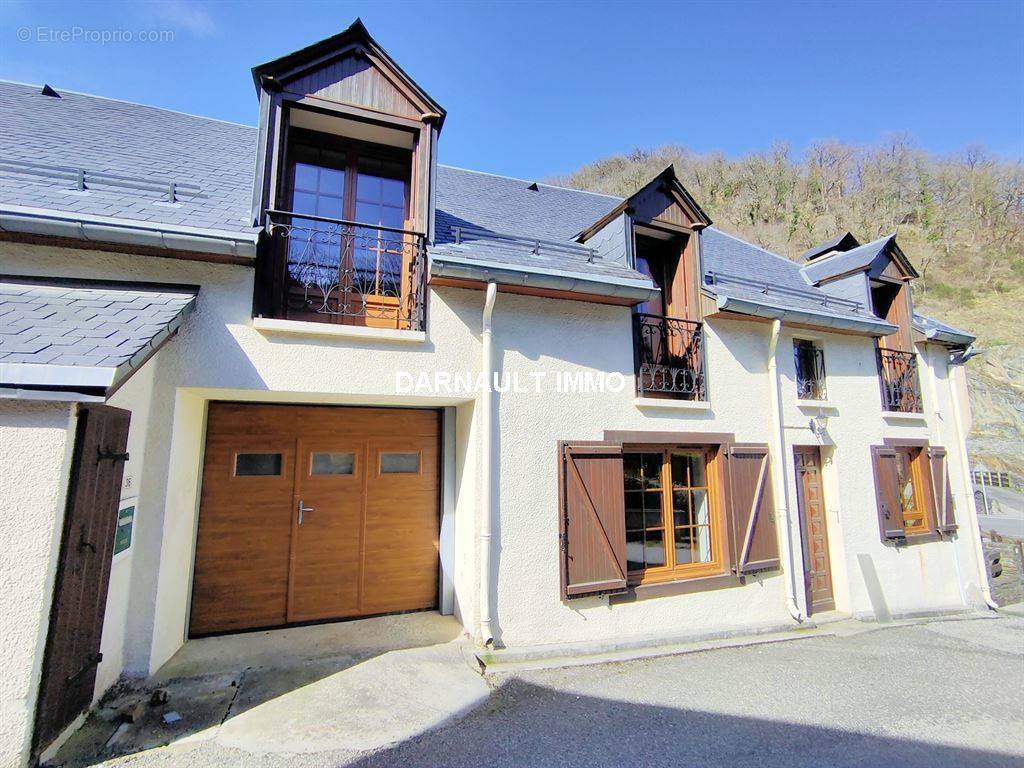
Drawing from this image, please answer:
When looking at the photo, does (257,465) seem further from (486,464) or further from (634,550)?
(634,550)

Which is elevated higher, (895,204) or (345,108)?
(895,204)

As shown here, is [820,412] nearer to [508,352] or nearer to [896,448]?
[896,448]

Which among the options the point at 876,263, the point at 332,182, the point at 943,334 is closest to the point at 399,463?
the point at 332,182

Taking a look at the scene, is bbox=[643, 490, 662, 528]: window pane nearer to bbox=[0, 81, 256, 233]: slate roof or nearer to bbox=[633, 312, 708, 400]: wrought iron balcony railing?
bbox=[633, 312, 708, 400]: wrought iron balcony railing

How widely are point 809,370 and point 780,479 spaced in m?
2.38

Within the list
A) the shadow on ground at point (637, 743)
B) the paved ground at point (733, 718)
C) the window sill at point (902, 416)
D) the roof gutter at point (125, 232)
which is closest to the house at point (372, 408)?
the roof gutter at point (125, 232)

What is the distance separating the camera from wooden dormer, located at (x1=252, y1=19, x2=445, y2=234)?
4.80 metres

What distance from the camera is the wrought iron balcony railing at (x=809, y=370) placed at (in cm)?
766

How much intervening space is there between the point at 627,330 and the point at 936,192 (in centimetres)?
4289

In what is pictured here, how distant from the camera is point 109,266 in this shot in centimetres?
418

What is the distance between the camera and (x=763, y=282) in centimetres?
840

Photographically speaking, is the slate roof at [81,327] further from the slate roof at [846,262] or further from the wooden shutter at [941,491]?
the wooden shutter at [941,491]

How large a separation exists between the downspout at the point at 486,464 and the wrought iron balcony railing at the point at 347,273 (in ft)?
2.56

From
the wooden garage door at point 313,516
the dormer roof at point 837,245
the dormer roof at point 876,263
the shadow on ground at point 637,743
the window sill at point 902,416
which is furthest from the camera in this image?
the dormer roof at point 837,245
